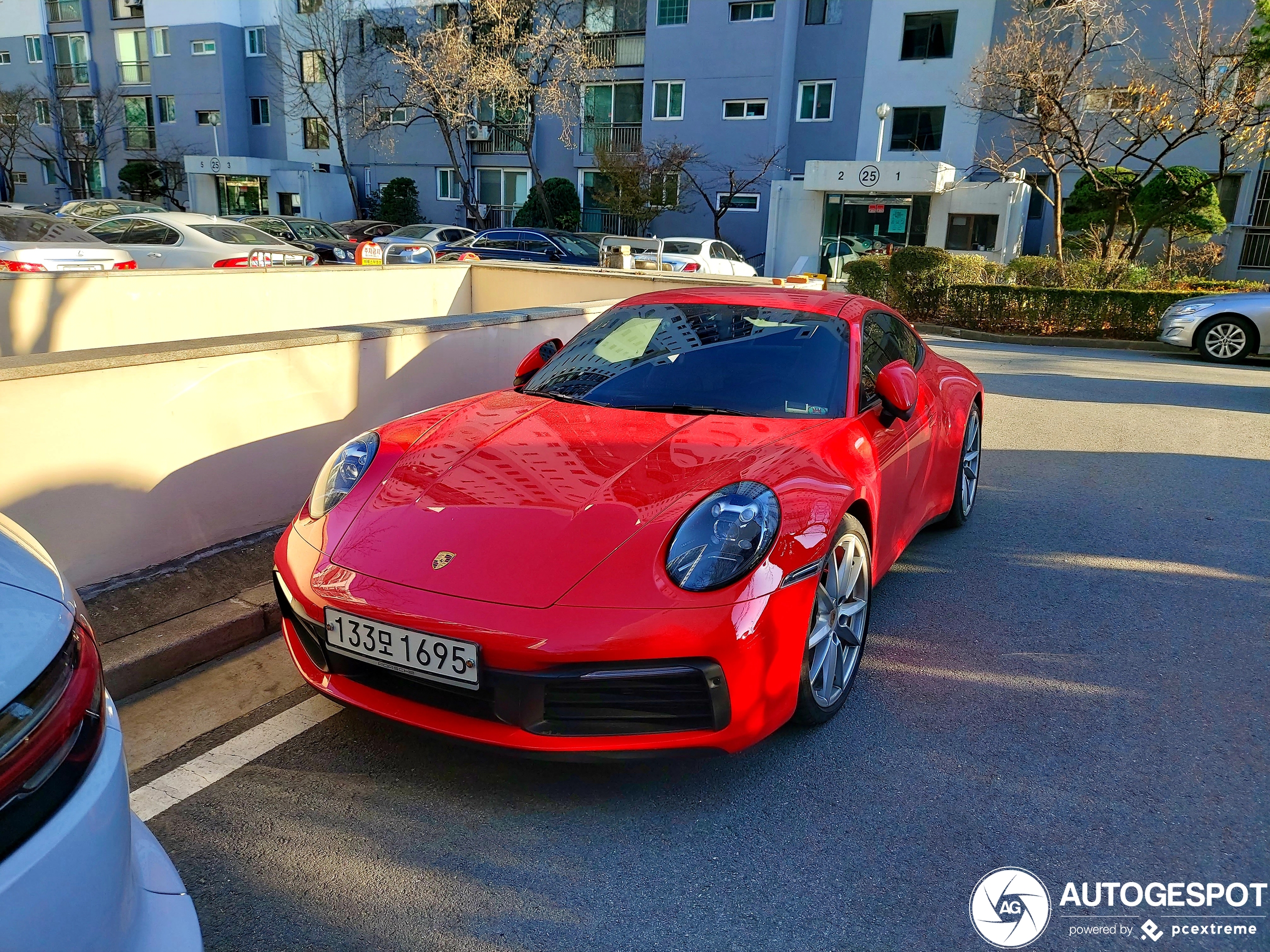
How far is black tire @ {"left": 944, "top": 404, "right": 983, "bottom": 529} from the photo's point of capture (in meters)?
5.21

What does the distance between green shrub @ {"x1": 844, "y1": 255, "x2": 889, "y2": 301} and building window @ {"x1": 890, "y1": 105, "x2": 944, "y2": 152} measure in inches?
575

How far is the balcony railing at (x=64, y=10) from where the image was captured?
43.8 m

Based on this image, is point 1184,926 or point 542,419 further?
point 542,419

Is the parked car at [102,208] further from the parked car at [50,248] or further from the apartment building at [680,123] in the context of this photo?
the parked car at [50,248]

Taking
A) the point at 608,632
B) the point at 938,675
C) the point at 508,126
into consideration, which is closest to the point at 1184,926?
the point at 938,675

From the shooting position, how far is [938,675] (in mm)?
3682

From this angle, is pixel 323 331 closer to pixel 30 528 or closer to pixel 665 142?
pixel 30 528

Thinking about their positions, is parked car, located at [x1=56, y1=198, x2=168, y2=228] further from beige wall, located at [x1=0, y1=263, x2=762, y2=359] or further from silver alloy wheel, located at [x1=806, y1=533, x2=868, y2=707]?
silver alloy wheel, located at [x1=806, y1=533, x2=868, y2=707]

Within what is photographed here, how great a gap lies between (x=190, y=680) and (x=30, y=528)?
873mm

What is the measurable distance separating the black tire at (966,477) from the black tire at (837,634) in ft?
5.87

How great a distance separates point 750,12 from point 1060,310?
19766 mm

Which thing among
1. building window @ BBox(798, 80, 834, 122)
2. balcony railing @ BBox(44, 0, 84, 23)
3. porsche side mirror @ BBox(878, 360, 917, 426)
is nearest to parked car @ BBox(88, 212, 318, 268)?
porsche side mirror @ BBox(878, 360, 917, 426)

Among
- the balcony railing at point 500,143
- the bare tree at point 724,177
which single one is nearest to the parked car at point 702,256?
the bare tree at point 724,177

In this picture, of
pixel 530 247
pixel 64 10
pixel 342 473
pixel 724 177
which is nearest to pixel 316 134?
pixel 64 10
